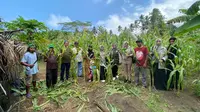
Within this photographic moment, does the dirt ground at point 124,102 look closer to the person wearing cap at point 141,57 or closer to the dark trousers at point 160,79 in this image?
the dark trousers at point 160,79

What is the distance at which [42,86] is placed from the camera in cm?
670

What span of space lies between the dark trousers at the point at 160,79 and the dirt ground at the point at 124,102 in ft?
0.85

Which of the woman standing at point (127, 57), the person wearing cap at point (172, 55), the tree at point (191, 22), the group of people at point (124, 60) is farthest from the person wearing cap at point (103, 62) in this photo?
the tree at point (191, 22)

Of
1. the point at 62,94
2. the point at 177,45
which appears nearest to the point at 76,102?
the point at 62,94

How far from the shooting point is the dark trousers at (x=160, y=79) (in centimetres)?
662

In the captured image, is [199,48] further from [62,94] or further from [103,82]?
[62,94]

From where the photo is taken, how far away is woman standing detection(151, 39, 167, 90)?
6.36 m

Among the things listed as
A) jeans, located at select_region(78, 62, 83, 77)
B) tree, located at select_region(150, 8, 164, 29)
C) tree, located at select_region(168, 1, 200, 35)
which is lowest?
jeans, located at select_region(78, 62, 83, 77)

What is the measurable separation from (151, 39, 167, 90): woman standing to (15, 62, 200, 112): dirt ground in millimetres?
312

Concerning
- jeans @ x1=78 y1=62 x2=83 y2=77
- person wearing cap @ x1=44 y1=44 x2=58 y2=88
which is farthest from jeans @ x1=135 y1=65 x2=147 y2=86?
person wearing cap @ x1=44 y1=44 x2=58 y2=88

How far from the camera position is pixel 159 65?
21.5 feet

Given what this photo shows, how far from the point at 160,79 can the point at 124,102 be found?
5.97ft

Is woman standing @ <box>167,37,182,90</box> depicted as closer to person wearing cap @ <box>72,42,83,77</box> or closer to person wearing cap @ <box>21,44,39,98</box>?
person wearing cap @ <box>72,42,83,77</box>

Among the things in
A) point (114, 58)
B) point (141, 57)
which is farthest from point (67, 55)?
point (141, 57)
